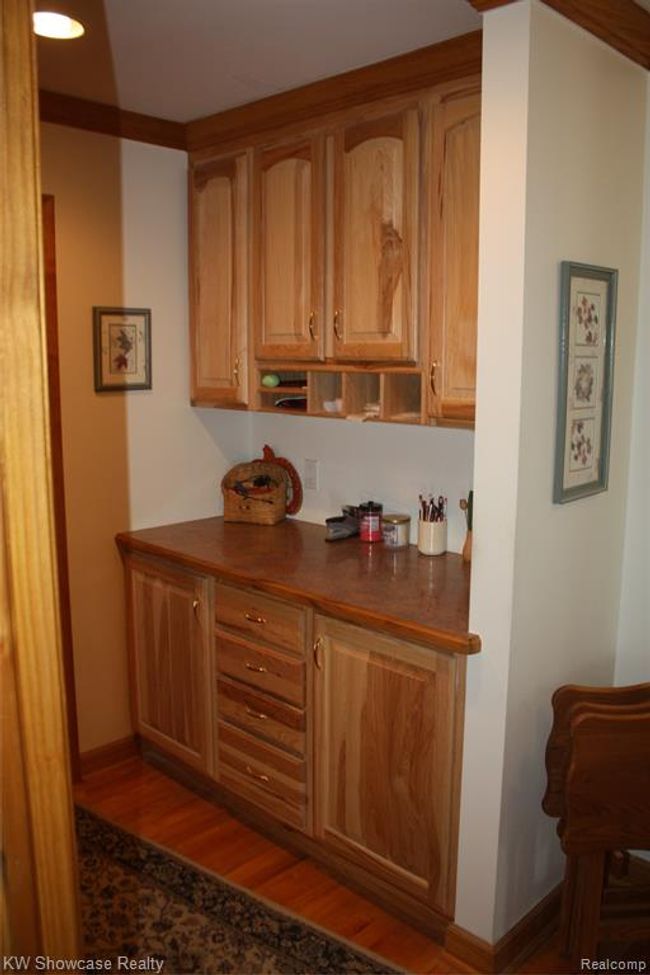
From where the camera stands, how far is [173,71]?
2631 mm

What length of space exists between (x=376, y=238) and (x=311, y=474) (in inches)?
45.2

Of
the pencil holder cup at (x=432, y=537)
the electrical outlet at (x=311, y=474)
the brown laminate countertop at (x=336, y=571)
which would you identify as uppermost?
the electrical outlet at (x=311, y=474)

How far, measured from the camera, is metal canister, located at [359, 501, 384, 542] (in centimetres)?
311

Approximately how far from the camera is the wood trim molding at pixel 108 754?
10.8 ft

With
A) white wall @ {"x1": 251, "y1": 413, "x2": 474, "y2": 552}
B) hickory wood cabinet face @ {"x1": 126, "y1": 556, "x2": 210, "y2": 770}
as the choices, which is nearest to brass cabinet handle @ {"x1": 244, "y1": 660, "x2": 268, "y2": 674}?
hickory wood cabinet face @ {"x1": 126, "y1": 556, "x2": 210, "y2": 770}

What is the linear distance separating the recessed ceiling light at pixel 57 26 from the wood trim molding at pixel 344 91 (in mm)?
768

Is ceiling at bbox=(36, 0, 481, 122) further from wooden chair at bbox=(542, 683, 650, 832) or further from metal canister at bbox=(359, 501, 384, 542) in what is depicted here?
wooden chair at bbox=(542, 683, 650, 832)

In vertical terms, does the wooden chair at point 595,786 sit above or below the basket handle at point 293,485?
below

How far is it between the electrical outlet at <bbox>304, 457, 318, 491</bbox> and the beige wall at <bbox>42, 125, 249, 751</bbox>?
1.48 ft

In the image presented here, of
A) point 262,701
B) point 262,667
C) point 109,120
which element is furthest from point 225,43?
point 262,701

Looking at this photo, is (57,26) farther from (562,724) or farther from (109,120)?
(562,724)

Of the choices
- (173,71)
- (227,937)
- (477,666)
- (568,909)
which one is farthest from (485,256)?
(227,937)

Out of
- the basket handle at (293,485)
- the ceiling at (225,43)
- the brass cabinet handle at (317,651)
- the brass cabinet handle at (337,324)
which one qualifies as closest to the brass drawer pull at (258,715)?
the brass cabinet handle at (317,651)

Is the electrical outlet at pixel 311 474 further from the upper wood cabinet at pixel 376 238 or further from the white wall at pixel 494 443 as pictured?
the white wall at pixel 494 443
